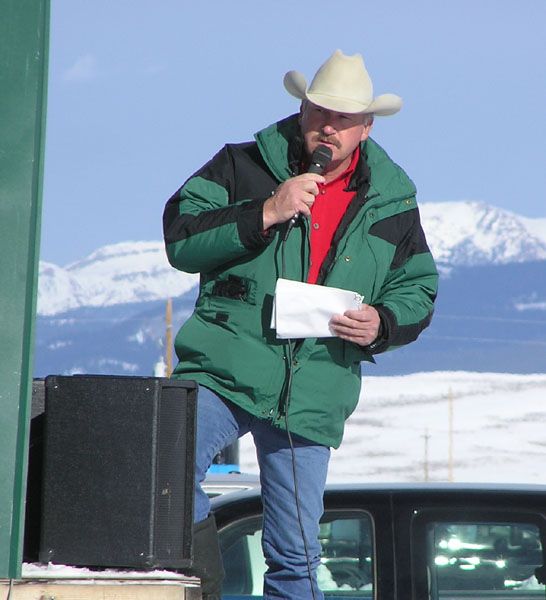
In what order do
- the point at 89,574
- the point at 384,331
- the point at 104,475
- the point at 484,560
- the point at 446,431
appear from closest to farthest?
the point at 89,574 < the point at 104,475 < the point at 384,331 < the point at 484,560 < the point at 446,431

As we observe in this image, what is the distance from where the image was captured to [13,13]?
3857 millimetres

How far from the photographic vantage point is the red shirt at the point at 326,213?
4.72 m

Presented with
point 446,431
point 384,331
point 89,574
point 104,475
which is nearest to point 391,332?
point 384,331

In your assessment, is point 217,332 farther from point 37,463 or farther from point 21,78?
point 21,78

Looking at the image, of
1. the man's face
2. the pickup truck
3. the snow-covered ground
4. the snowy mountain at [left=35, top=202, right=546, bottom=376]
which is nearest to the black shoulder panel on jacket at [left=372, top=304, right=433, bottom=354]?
the man's face

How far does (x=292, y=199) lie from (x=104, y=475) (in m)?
0.96

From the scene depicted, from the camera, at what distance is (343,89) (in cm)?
472

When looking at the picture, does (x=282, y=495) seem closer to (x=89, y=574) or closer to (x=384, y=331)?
(x=384, y=331)

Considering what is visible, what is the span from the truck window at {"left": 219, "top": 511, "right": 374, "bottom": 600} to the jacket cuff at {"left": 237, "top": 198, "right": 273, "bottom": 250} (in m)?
1.85

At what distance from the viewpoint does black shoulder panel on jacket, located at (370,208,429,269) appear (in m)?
4.77

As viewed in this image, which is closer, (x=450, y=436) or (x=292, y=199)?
(x=292, y=199)

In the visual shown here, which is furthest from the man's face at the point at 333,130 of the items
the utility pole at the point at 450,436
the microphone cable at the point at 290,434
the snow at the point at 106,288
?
the snow at the point at 106,288

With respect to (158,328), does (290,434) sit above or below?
below

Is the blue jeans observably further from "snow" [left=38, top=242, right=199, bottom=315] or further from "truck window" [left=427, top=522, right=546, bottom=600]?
"snow" [left=38, top=242, right=199, bottom=315]
